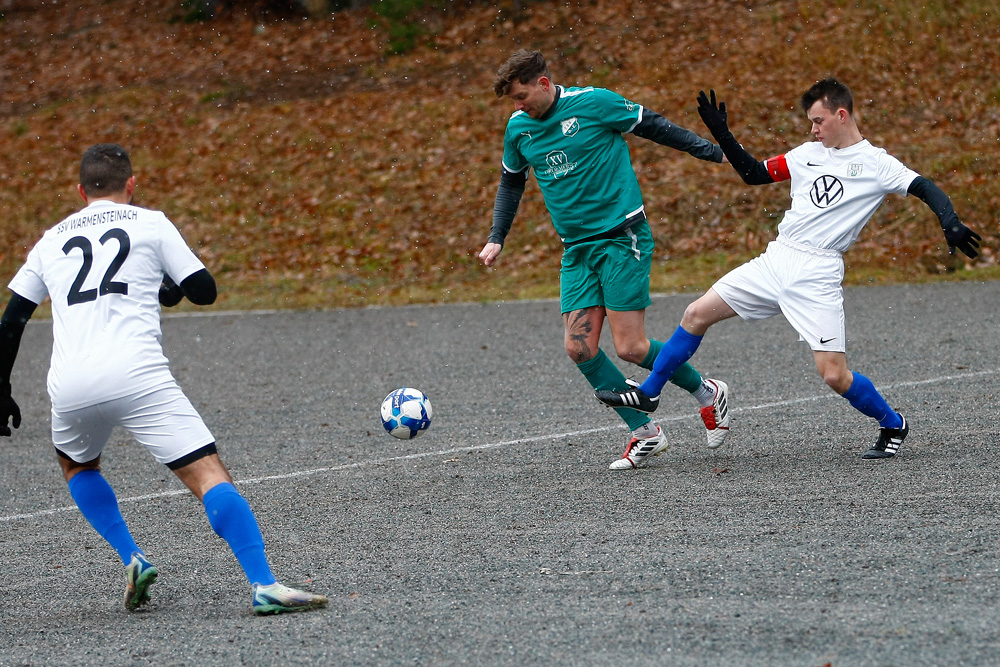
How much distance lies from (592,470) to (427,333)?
6.22 meters

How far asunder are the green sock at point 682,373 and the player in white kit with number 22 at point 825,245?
1.17 ft

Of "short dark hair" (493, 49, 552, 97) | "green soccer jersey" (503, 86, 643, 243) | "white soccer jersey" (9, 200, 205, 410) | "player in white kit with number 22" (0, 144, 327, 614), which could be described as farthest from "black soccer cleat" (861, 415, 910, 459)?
"white soccer jersey" (9, 200, 205, 410)

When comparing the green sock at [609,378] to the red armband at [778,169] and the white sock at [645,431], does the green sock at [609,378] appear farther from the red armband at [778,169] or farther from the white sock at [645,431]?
the red armband at [778,169]

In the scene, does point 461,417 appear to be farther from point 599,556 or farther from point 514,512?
point 599,556

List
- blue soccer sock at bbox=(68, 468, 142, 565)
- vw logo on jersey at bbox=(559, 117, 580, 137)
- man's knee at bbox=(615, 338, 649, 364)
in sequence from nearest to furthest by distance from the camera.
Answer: blue soccer sock at bbox=(68, 468, 142, 565) < vw logo on jersey at bbox=(559, 117, 580, 137) < man's knee at bbox=(615, 338, 649, 364)

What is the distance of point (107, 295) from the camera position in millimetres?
4285

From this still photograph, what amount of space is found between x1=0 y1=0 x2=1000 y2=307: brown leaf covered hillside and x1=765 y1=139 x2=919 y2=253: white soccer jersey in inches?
331

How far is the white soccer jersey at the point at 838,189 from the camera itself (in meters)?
6.02

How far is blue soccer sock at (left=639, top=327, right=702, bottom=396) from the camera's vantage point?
6387 mm

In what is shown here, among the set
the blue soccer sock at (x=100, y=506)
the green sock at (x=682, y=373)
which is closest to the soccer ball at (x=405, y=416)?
the green sock at (x=682, y=373)

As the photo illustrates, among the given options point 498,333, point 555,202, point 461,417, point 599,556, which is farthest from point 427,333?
point 599,556

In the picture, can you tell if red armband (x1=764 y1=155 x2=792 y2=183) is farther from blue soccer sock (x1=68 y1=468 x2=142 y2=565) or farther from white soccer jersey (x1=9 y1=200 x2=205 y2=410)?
blue soccer sock (x1=68 y1=468 x2=142 y2=565)

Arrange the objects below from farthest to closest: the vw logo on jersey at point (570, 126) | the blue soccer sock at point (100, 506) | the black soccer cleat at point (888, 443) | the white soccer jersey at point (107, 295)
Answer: the vw logo on jersey at point (570, 126), the black soccer cleat at point (888, 443), the blue soccer sock at point (100, 506), the white soccer jersey at point (107, 295)

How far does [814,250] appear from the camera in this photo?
613cm
